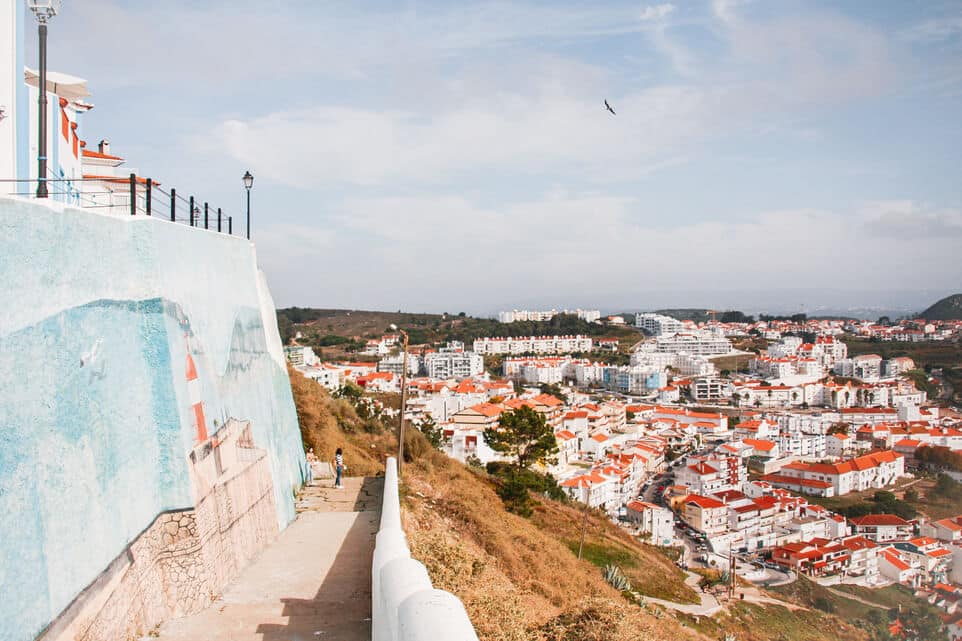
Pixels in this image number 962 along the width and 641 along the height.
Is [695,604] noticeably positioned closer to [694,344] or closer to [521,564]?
[521,564]

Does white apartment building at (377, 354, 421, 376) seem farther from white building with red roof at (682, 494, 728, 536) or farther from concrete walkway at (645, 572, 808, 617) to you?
concrete walkway at (645, 572, 808, 617)

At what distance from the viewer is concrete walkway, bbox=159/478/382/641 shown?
531 cm

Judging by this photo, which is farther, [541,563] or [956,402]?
[956,402]

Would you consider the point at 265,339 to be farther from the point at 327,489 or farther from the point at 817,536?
the point at 817,536

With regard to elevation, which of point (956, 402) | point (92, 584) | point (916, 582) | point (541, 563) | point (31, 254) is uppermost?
point (31, 254)

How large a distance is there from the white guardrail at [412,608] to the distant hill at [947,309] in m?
131

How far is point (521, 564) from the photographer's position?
11.6m

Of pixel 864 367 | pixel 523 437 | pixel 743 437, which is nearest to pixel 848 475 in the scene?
pixel 743 437

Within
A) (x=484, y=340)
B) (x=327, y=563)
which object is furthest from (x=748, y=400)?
(x=327, y=563)

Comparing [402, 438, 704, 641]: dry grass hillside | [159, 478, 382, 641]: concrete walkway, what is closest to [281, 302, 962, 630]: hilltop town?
[402, 438, 704, 641]: dry grass hillside

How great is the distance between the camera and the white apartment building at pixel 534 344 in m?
119

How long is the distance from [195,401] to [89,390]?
5.02 ft

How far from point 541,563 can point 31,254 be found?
10.5 m

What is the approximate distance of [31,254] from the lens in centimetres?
417
